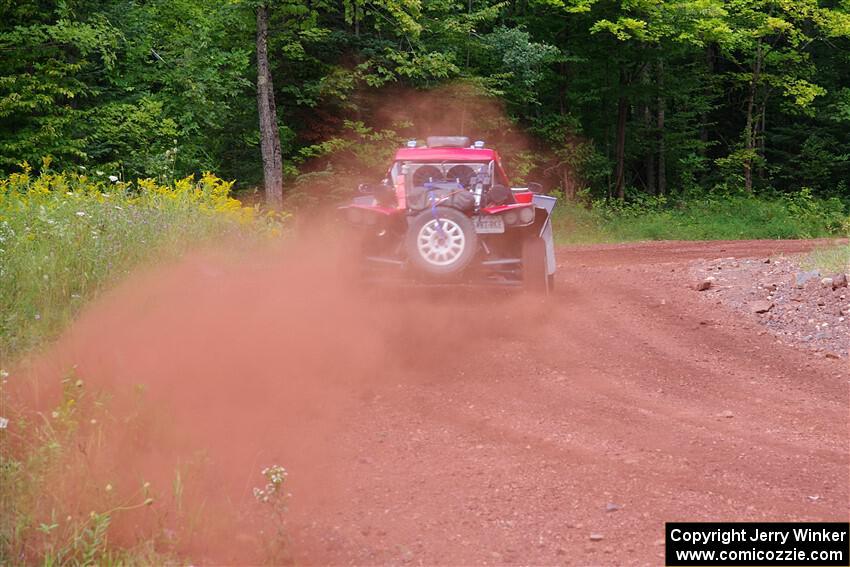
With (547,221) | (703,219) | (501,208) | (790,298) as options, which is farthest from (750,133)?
(501,208)

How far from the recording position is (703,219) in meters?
26.7

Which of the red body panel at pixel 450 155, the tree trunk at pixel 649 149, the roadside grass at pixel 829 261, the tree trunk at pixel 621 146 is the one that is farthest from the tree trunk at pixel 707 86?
the red body panel at pixel 450 155

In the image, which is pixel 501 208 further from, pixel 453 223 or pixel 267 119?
pixel 267 119

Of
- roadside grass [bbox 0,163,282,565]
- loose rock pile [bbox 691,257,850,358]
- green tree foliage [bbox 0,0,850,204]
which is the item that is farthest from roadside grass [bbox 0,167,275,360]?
loose rock pile [bbox 691,257,850,358]

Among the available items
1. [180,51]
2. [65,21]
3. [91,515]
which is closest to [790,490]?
[91,515]

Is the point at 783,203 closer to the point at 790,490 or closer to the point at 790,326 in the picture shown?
the point at 790,326

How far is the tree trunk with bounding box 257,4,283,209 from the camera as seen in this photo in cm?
1842

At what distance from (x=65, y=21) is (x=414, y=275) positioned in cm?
1017

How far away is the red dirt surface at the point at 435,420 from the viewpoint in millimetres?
4922

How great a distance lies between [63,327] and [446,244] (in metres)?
3.90

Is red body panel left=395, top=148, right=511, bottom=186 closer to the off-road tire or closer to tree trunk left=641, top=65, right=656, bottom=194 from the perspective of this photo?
the off-road tire

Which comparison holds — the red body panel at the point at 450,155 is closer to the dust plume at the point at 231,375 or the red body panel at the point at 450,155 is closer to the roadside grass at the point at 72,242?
the dust plume at the point at 231,375

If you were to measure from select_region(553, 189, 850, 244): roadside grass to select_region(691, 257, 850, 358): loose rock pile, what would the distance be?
31.1 ft

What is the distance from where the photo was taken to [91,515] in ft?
14.4
